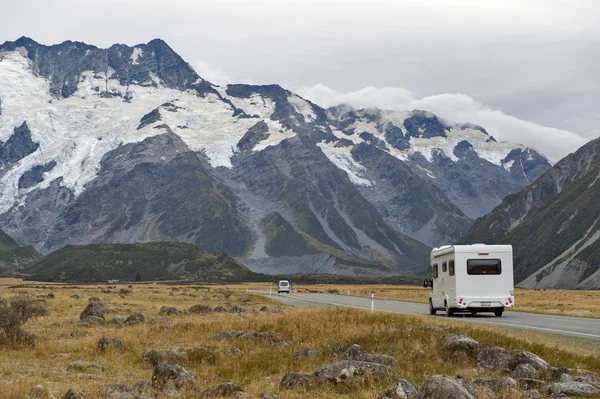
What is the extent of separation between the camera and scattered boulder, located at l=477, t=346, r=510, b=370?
689 inches

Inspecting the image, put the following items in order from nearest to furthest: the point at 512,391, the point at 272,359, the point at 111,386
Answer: the point at 512,391, the point at 111,386, the point at 272,359

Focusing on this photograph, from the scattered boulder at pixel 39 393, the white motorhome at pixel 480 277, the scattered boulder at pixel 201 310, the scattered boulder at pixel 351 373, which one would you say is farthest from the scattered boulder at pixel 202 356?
the scattered boulder at pixel 201 310

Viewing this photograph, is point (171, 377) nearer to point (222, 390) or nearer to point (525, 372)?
point (222, 390)

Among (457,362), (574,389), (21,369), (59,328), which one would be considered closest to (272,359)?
(457,362)

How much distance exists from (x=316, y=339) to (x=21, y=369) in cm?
904

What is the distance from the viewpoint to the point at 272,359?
737 inches

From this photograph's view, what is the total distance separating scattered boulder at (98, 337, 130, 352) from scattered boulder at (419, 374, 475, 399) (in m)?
12.1

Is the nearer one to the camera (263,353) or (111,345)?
(263,353)

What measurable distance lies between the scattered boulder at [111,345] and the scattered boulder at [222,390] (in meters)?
8.02

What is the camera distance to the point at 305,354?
761 inches

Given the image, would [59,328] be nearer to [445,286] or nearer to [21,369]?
[21,369]

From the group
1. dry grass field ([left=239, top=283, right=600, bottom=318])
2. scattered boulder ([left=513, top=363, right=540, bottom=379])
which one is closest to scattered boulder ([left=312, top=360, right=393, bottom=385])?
scattered boulder ([left=513, top=363, right=540, bottom=379])

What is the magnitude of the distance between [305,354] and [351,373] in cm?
425

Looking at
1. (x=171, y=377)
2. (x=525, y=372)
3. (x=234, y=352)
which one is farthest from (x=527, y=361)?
(x=171, y=377)
